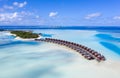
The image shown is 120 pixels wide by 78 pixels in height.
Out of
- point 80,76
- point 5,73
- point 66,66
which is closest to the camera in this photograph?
point 80,76

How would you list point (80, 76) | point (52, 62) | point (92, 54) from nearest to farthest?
point (80, 76)
point (52, 62)
point (92, 54)

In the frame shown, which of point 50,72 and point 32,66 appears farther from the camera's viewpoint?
point 32,66

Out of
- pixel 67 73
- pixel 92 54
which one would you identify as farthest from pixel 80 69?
pixel 92 54

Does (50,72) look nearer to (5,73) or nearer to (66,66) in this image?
(66,66)

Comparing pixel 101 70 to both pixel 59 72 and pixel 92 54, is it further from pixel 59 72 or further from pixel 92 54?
pixel 92 54

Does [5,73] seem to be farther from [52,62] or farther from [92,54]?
[92,54]

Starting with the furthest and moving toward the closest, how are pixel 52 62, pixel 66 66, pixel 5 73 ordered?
pixel 52 62 < pixel 66 66 < pixel 5 73

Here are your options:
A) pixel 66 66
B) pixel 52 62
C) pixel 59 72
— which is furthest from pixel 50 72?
pixel 52 62

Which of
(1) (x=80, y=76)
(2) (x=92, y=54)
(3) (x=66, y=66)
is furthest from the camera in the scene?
(2) (x=92, y=54)

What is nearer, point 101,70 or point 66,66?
point 101,70
